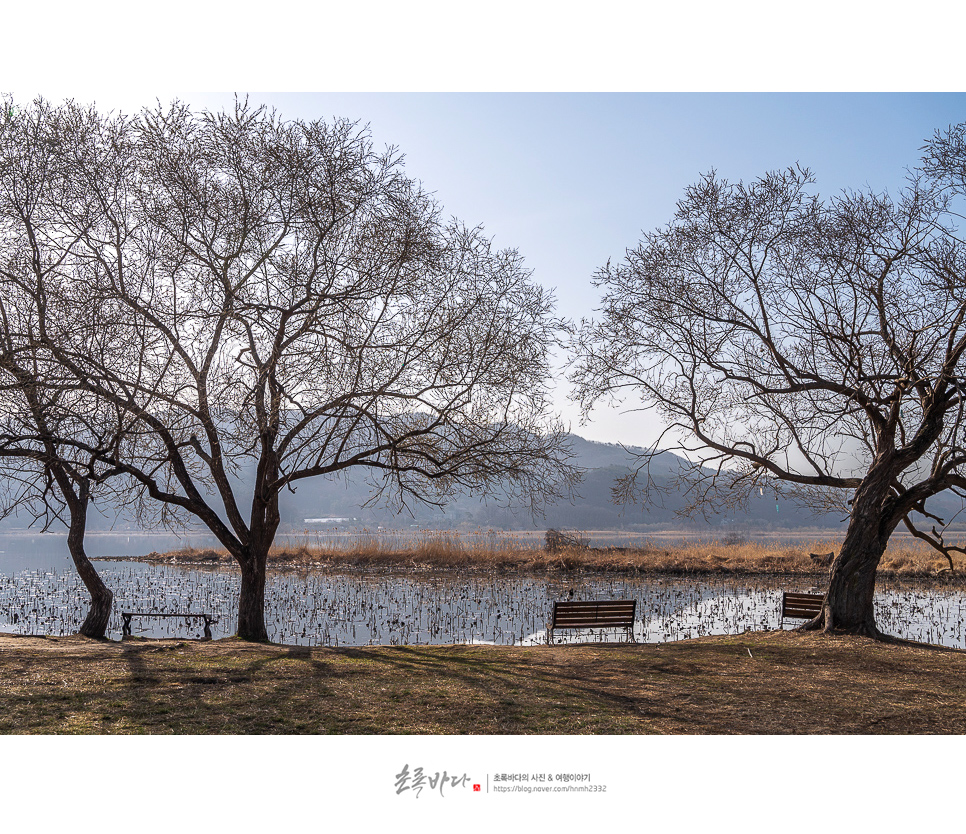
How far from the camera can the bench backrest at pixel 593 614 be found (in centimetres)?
1267

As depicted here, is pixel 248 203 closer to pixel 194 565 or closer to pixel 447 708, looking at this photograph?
pixel 447 708

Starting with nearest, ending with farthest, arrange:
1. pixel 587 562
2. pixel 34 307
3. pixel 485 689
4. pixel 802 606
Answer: pixel 485 689 → pixel 34 307 → pixel 802 606 → pixel 587 562

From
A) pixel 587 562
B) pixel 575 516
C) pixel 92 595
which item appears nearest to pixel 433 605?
pixel 92 595

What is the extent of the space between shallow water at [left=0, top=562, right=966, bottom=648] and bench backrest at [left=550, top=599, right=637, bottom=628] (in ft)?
4.34

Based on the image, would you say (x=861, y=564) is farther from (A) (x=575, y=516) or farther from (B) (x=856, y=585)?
(A) (x=575, y=516)

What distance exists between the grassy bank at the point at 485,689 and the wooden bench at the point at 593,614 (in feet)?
3.50

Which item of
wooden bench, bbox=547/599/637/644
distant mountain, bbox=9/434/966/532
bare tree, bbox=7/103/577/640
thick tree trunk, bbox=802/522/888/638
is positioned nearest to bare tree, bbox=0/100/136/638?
bare tree, bbox=7/103/577/640

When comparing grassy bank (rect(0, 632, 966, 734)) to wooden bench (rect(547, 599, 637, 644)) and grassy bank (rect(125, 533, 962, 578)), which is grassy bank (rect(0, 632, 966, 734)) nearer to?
wooden bench (rect(547, 599, 637, 644))

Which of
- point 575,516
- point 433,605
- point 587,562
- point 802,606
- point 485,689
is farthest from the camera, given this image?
point 575,516

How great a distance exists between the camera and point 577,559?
33.1 metres

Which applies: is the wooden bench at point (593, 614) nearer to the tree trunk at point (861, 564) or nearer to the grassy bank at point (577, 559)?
the tree trunk at point (861, 564)

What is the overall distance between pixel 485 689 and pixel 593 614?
205 inches

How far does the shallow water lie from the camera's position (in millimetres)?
15719
